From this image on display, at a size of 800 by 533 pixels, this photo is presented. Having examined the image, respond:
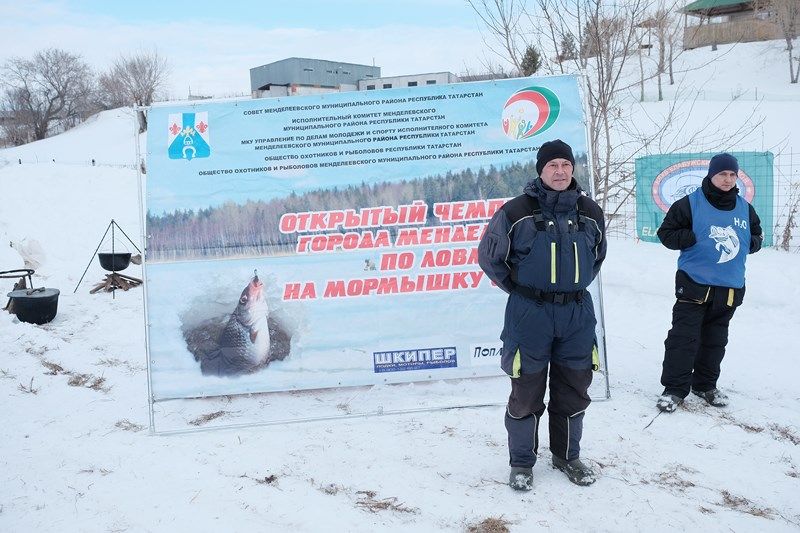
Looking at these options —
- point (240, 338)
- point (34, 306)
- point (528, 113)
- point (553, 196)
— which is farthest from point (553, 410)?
point (34, 306)

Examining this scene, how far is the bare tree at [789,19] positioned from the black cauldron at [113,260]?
4169 centimetres

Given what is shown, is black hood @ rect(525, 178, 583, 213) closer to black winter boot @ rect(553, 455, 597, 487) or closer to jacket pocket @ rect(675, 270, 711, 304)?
black winter boot @ rect(553, 455, 597, 487)

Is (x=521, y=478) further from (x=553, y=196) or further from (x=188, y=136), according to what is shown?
(x=188, y=136)

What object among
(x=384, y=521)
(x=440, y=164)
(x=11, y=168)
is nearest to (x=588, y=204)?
(x=440, y=164)

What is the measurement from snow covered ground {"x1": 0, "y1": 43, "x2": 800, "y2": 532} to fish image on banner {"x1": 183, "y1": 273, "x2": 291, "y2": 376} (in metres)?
0.47

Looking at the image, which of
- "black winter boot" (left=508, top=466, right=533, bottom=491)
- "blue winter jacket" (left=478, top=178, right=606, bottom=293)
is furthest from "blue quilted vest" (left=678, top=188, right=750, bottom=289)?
"black winter boot" (left=508, top=466, right=533, bottom=491)

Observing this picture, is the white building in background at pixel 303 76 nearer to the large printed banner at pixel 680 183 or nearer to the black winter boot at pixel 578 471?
the large printed banner at pixel 680 183

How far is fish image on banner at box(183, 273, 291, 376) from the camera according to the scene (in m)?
4.67

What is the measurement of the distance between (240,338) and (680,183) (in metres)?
8.87

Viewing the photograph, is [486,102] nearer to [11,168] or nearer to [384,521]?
[384,521]

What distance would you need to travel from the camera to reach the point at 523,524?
10.4 feet

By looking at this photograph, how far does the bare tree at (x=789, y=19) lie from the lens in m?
38.7

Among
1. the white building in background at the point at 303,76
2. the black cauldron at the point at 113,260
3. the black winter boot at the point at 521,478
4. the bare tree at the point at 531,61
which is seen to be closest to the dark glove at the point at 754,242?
the black winter boot at the point at 521,478

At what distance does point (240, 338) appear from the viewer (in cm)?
470
